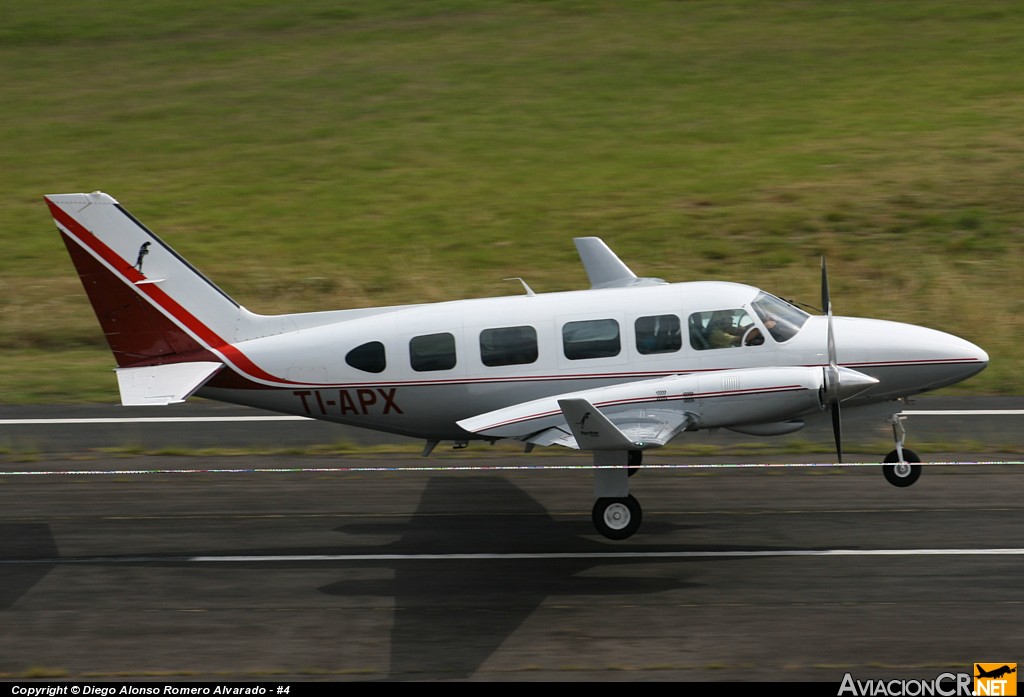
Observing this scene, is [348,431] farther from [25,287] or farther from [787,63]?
[787,63]

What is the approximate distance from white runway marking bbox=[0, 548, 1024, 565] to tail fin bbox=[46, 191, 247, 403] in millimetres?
2278

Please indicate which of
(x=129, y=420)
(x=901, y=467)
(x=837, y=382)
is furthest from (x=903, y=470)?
(x=129, y=420)

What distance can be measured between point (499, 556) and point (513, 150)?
84.1ft

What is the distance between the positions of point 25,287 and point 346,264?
8.08 meters

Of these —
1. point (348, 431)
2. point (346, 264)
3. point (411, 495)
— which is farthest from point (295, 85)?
point (411, 495)

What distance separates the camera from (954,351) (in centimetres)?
1382

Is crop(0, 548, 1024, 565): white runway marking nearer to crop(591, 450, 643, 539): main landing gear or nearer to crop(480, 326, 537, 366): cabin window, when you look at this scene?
crop(591, 450, 643, 539): main landing gear

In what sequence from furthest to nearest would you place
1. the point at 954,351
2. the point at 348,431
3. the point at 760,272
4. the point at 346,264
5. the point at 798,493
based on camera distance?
the point at 346,264 < the point at 760,272 < the point at 348,431 < the point at 798,493 < the point at 954,351

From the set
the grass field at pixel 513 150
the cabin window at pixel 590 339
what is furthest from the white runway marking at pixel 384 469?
the grass field at pixel 513 150

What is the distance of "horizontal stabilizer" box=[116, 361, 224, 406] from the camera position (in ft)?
45.2

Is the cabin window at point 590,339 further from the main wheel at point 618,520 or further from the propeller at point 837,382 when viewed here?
the propeller at point 837,382

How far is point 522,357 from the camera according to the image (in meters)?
14.1

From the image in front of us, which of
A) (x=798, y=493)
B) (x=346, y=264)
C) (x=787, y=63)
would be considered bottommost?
(x=798, y=493)

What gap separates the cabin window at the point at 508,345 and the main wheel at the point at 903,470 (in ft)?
15.7
